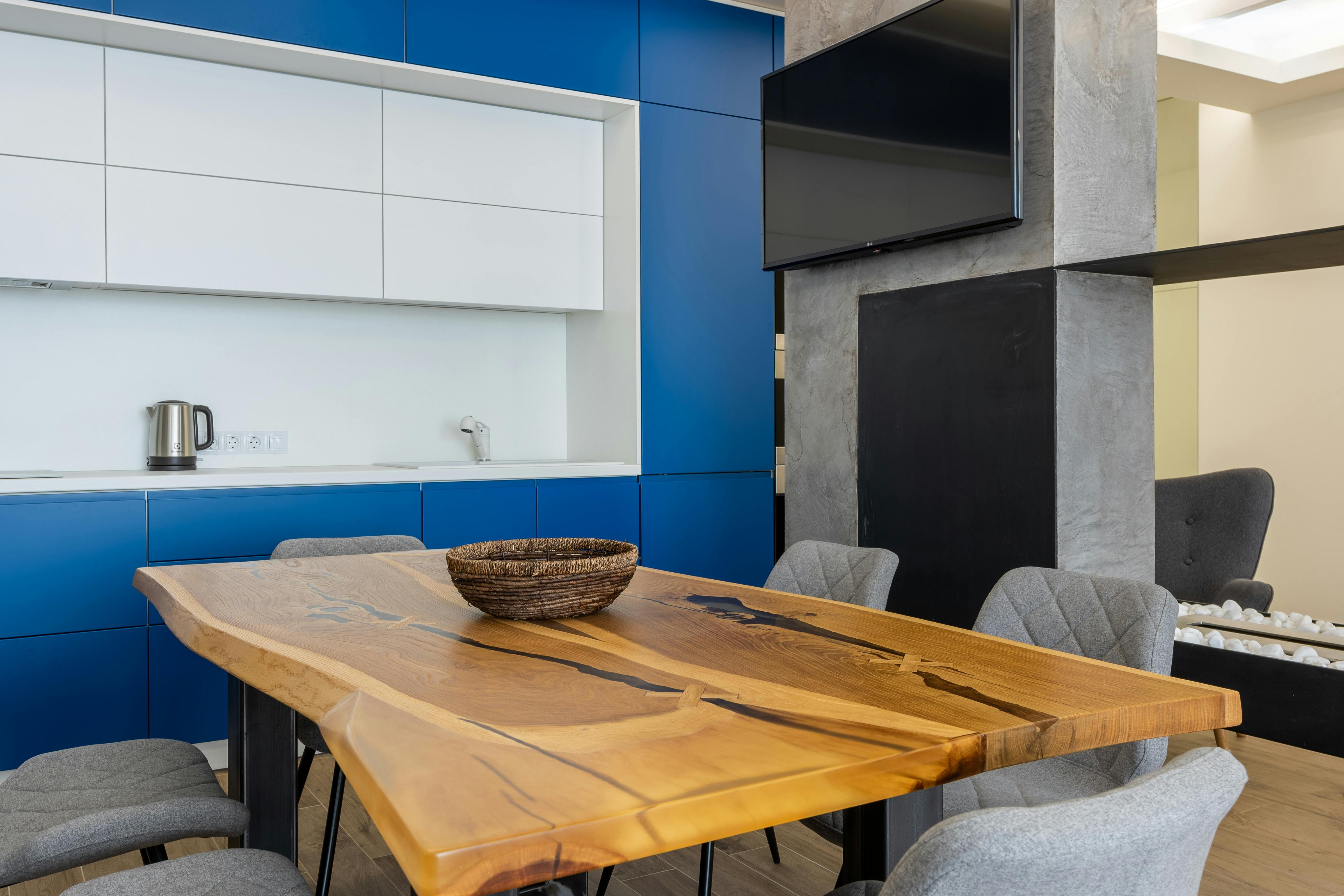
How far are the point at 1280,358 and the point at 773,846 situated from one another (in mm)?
2455

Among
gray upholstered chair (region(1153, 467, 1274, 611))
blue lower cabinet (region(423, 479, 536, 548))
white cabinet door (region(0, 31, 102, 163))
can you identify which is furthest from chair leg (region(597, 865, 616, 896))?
white cabinet door (region(0, 31, 102, 163))

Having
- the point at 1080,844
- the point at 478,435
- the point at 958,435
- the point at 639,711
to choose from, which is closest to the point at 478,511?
the point at 478,435

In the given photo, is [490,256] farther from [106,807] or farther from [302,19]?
[106,807]

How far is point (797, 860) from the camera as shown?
2500 millimetres

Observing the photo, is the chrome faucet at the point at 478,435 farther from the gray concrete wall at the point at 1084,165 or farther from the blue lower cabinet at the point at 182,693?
the gray concrete wall at the point at 1084,165

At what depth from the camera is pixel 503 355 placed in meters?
4.43

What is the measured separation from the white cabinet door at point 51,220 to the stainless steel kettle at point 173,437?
0.49 metres

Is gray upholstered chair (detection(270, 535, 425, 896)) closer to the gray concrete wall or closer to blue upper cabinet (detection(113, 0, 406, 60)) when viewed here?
the gray concrete wall

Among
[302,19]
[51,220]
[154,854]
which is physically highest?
[302,19]

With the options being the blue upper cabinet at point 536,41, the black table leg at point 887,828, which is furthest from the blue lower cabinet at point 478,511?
the black table leg at point 887,828

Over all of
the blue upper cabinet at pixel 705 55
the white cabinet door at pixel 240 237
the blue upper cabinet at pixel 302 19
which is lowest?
the white cabinet door at pixel 240 237

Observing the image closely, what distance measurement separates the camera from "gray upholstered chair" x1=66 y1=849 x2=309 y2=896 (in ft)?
3.86

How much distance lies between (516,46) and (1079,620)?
3.13 metres

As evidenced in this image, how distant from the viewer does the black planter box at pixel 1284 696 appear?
2555 millimetres
